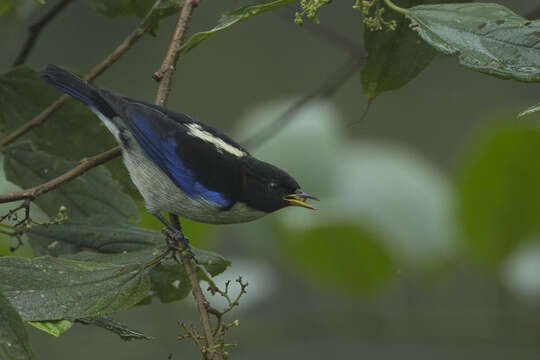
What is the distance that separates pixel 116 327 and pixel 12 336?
29 cm

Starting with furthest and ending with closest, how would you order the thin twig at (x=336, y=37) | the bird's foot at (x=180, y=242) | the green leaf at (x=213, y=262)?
the thin twig at (x=336, y=37)
the green leaf at (x=213, y=262)
the bird's foot at (x=180, y=242)

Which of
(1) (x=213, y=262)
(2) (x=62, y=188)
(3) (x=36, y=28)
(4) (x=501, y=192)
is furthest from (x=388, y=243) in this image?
(3) (x=36, y=28)

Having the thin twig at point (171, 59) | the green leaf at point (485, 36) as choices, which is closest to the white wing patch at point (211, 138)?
the thin twig at point (171, 59)

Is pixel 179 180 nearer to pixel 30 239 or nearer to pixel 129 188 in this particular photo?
pixel 129 188

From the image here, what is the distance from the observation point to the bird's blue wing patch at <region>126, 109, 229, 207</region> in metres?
2.22

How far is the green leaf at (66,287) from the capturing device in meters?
1.62

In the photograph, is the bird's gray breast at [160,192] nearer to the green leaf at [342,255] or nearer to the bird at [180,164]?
the bird at [180,164]

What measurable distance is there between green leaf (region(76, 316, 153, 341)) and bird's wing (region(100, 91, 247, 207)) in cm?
56

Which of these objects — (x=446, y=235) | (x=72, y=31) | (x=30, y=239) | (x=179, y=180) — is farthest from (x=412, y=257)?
(x=72, y=31)

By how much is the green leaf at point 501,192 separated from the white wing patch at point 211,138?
67 centimetres

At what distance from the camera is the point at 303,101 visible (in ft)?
8.30

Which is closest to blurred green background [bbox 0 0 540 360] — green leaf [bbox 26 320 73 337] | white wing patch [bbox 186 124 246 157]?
white wing patch [bbox 186 124 246 157]

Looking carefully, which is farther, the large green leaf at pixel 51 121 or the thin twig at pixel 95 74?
the large green leaf at pixel 51 121

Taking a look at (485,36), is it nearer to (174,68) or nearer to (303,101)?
(174,68)
